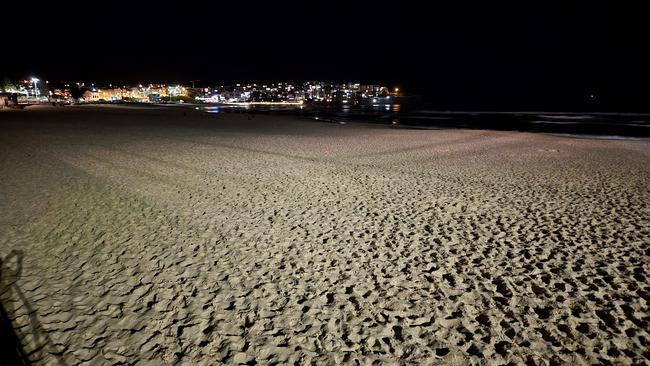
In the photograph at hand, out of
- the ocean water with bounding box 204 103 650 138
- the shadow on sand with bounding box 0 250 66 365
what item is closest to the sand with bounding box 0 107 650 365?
the shadow on sand with bounding box 0 250 66 365

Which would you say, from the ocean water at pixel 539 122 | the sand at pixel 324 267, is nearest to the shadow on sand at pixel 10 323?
the sand at pixel 324 267

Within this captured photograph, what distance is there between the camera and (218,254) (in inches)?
236

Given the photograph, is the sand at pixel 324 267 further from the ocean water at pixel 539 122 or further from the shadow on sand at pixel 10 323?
the ocean water at pixel 539 122

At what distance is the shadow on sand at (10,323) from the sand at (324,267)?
0.03 meters

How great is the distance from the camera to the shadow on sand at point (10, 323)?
3674 mm

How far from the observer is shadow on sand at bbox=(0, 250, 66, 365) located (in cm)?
367

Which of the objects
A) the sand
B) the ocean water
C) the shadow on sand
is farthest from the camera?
the ocean water

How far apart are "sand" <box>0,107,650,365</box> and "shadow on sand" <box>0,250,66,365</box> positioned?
0.03 meters

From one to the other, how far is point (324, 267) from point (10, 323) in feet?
13.6

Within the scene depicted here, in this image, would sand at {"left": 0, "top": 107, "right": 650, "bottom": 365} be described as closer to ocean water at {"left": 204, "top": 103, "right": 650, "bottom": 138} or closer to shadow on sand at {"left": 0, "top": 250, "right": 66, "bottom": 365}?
shadow on sand at {"left": 0, "top": 250, "right": 66, "bottom": 365}

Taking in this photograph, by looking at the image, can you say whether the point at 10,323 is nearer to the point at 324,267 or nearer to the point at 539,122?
the point at 324,267

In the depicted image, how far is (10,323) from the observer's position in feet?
13.7

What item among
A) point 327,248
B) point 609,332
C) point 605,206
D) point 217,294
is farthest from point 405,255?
point 605,206

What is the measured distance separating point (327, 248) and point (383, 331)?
7.63 ft
